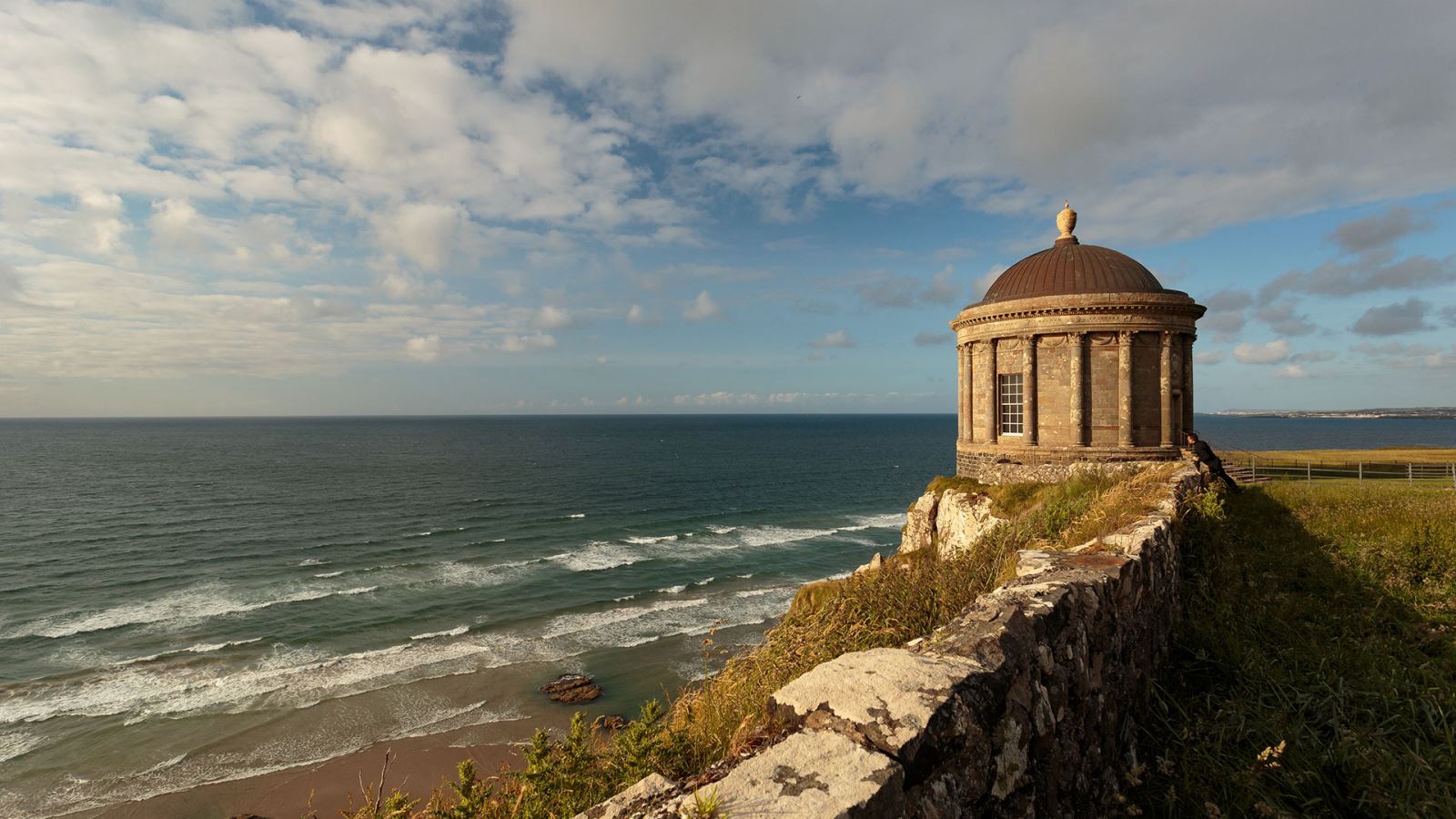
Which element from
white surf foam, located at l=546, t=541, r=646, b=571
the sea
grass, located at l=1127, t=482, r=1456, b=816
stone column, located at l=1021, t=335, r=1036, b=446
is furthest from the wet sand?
stone column, located at l=1021, t=335, r=1036, b=446

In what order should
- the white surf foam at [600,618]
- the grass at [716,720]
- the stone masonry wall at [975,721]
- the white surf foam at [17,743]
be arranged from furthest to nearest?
the white surf foam at [600,618] < the white surf foam at [17,743] < the grass at [716,720] < the stone masonry wall at [975,721]

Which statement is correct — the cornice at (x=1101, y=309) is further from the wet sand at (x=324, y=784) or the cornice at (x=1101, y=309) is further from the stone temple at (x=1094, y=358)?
the wet sand at (x=324, y=784)

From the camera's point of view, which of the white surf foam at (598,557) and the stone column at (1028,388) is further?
the white surf foam at (598,557)

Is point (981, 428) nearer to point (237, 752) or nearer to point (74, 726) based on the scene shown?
point (237, 752)

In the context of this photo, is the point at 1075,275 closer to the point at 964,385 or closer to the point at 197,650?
the point at 964,385

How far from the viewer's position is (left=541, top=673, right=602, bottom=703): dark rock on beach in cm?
2169

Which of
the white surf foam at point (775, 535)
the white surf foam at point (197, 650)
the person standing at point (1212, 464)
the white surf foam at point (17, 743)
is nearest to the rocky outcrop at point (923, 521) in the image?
the person standing at point (1212, 464)

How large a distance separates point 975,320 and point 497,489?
52529 millimetres

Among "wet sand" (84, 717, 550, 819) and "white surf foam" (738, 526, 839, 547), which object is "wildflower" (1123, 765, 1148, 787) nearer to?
"wet sand" (84, 717, 550, 819)

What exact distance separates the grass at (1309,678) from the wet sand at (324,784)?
48.8 ft

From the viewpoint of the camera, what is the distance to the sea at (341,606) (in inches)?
769

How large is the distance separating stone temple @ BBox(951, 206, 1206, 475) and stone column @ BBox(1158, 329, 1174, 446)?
1.1 inches

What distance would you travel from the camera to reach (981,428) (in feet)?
74.8

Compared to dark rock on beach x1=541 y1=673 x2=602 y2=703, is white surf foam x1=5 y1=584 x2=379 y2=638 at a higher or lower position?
higher
